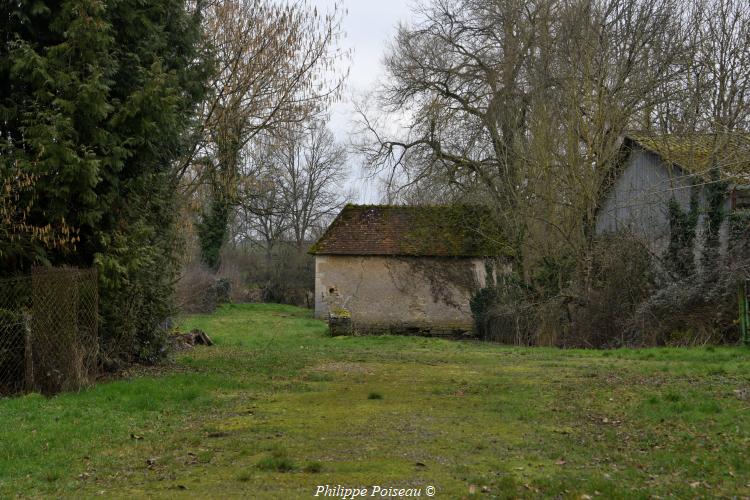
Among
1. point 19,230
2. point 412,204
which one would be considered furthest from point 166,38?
point 412,204

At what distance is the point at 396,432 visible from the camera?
830 cm

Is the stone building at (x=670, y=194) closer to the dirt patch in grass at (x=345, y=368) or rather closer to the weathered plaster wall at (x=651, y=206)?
the weathered plaster wall at (x=651, y=206)

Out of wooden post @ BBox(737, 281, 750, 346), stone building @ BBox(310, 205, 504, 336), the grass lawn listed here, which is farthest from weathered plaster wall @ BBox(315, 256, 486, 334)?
the grass lawn

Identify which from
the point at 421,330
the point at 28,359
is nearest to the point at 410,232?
the point at 421,330

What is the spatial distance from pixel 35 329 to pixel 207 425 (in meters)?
3.81

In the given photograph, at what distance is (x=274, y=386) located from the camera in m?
12.6

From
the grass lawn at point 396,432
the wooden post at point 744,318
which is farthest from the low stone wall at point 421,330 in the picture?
the grass lawn at point 396,432

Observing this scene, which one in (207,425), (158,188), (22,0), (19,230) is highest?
(22,0)

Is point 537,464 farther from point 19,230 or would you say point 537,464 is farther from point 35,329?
point 19,230

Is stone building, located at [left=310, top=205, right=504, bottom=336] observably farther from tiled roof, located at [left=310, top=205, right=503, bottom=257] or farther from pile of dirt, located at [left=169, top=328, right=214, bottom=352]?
pile of dirt, located at [left=169, top=328, right=214, bottom=352]

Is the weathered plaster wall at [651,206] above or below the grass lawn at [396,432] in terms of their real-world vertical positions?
above

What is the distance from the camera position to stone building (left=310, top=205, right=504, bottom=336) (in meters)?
32.1

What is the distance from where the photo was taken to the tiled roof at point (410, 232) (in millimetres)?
32331

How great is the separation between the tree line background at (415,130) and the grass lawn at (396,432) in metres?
2.94
